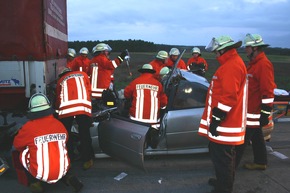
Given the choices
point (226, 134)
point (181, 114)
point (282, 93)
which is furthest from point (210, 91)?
point (282, 93)

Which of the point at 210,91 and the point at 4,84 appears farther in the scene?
the point at 4,84

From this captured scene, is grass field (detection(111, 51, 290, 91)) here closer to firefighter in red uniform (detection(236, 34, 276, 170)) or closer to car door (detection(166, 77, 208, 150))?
car door (detection(166, 77, 208, 150))

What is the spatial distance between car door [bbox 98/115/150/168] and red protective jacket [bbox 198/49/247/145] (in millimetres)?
917

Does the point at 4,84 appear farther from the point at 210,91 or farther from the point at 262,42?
the point at 262,42

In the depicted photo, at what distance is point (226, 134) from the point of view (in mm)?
3504

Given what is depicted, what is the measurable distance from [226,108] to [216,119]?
0.17 m

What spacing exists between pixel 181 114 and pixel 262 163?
1435 mm

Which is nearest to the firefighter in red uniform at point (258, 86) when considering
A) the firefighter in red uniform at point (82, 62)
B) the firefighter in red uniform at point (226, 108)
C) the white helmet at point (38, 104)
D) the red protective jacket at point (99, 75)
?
the firefighter in red uniform at point (226, 108)

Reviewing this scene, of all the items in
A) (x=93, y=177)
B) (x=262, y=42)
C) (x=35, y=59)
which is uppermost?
(x=262, y=42)

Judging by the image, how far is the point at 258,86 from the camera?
4316 millimetres

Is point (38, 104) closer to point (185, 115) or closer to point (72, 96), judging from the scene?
point (72, 96)

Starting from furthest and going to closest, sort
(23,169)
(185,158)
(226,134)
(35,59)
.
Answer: (185,158) → (35,59) → (23,169) → (226,134)

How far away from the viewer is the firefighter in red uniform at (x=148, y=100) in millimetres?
4695

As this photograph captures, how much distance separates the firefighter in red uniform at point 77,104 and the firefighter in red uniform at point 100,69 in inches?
106
